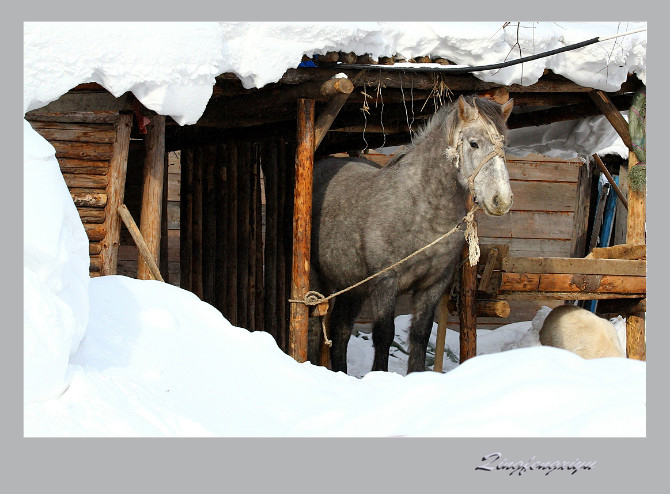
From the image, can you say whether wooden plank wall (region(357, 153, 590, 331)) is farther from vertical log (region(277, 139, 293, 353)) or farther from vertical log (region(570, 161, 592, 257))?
vertical log (region(277, 139, 293, 353))

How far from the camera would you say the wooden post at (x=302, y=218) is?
25.6ft

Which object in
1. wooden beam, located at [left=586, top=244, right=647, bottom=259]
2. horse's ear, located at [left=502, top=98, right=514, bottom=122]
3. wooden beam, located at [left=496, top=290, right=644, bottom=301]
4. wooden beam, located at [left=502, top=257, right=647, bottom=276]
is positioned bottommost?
wooden beam, located at [left=496, top=290, right=644, bottom=301]

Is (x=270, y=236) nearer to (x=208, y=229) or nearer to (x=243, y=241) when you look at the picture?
(x=243, y=241)

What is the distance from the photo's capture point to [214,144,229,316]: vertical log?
10.6 m

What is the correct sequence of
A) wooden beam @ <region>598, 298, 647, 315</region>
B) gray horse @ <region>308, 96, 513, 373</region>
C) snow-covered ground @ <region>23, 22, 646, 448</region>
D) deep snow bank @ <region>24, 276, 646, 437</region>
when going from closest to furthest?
deep snow bank @ <region>24, 276, 646, 437</region> → snow-covered ground @ <region>23, 22, 646, 448</region> → gray horse @ <region>308, 96, 513, 373</region> → wooden beam @ <region>598, 298, 647, 315</region>

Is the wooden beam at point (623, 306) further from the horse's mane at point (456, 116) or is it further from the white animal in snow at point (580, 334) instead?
the horse's mane at point (456, 116)

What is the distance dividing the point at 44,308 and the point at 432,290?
12.9ft

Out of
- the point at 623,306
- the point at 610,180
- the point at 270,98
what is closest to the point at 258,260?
the point at 270,98

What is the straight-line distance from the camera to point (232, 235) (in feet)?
35.0

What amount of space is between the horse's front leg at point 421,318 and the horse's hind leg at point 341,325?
36.8 inches

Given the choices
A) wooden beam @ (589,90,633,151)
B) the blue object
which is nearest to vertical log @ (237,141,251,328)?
wooden beam @ (589,90,633,151)

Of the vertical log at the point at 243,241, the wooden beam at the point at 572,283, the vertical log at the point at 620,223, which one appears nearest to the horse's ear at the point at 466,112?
the wooden beam at the point at 572,283

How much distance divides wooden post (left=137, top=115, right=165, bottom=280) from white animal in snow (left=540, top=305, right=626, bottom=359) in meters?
3.78

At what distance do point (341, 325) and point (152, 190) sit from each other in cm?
253
